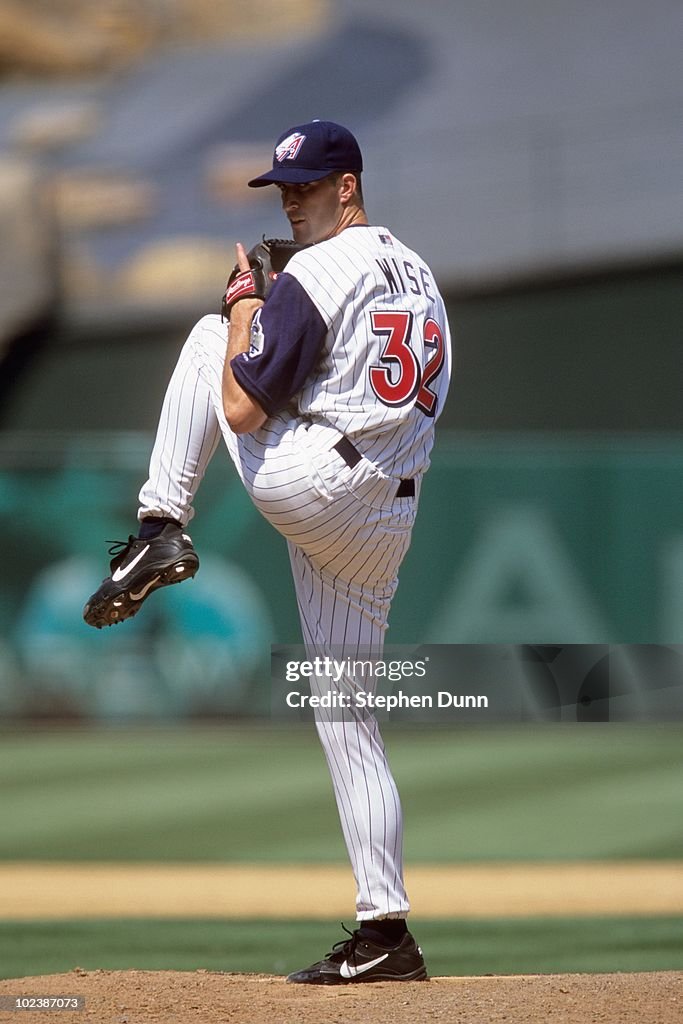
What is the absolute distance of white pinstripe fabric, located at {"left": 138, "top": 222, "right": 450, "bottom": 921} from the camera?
2113 mm

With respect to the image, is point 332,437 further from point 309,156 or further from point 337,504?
point 309,156

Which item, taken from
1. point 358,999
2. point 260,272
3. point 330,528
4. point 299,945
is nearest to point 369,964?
point 358,999

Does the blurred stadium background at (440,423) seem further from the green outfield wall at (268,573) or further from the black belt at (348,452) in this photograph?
the black belt at (348,452)

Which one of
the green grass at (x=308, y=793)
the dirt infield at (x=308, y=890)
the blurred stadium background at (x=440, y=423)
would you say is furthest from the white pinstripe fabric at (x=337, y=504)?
the green grass at (x=308, y=793)

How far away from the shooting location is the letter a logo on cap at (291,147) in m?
2.14

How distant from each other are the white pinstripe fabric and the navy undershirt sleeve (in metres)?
0.04

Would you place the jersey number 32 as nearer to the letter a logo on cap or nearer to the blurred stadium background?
the letter a logo on cap

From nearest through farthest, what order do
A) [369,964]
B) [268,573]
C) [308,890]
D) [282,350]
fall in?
[282,350] → [369,964] → [308,890] → [268,573]

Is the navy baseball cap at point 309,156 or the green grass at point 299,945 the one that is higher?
the navy baseball cap at point 309,156

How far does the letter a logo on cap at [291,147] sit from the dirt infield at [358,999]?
121 cm

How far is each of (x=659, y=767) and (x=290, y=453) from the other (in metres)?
4.82

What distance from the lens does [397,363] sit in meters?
2.14

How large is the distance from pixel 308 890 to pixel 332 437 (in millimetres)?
2896

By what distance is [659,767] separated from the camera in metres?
6.52
